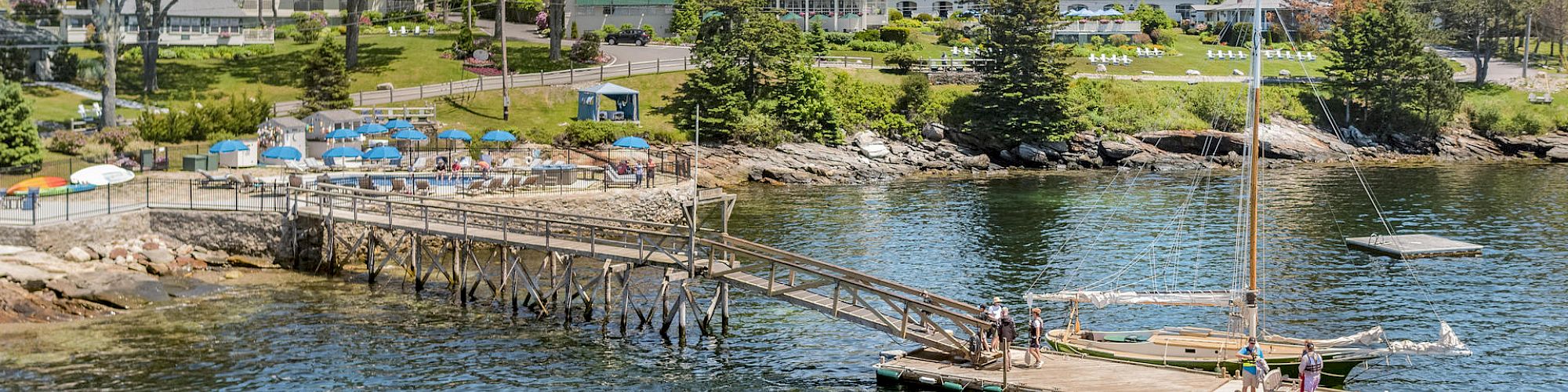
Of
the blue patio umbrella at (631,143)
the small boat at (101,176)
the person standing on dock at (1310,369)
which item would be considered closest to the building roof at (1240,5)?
the blue patio umbrella at (631,143)

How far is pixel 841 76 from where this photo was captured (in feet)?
327

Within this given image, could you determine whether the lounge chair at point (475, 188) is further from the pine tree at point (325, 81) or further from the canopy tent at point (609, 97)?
the canopy tent at point (609, 97)

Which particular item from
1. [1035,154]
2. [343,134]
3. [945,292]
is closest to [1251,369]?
[945,292]

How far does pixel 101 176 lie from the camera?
56.1 metres

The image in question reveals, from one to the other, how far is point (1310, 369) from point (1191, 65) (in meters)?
90.9

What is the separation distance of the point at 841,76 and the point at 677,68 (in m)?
11.0

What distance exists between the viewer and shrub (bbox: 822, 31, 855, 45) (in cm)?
Answer: 11831

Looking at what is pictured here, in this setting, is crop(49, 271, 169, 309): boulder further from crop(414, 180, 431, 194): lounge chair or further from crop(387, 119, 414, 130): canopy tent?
crop(387, 119, 414, 130): canopy tent

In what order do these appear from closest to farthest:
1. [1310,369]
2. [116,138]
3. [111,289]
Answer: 1. [1310,369]
2. [111,289]
3. [116,138]

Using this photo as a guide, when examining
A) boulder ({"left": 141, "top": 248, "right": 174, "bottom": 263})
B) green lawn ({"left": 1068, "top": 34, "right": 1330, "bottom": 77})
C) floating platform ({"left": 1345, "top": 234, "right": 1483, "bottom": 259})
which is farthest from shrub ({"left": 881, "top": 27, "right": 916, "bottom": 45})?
boulder ({"left": 141, "top": 248, "right": 174, "bottom": 263})

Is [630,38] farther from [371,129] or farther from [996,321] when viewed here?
[996,321]

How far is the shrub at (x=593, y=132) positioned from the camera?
81.6 metres

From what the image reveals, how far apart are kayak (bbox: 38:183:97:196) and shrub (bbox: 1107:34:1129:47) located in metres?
91.9

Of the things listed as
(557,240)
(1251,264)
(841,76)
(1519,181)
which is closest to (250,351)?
(557,240)
